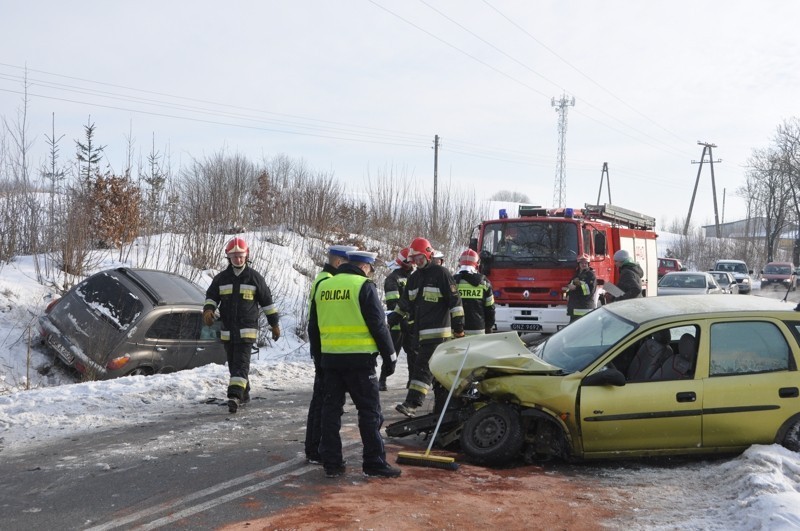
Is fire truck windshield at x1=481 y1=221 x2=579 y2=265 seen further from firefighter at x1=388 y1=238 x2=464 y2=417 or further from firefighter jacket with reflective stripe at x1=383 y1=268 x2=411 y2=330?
firefighter at x1=388 y1=238 x2=464 y2=417

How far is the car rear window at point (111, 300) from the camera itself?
1029 cm

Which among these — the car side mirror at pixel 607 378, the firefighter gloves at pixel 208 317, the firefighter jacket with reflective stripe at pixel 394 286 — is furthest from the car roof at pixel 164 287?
the car side mirror at pixel 607 378

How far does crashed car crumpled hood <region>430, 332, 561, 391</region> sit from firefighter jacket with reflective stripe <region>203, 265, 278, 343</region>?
2334mm

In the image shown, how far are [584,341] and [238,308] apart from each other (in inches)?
151

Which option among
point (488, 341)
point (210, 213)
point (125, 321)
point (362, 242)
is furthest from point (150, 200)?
point (488, 341)

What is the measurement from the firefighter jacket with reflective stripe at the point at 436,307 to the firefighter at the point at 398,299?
97 centimetres

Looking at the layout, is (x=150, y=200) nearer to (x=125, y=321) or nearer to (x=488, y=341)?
(x=125, y=321)

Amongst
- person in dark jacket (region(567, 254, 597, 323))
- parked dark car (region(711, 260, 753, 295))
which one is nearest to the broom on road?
person in dark jacket (region(567, 254, 597, 323))

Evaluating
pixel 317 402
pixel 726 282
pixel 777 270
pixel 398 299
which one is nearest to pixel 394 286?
pixel 398 299

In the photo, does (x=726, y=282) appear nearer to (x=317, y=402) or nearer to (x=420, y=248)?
(x=420, y=248)

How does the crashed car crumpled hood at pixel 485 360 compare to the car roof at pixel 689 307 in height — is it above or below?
below

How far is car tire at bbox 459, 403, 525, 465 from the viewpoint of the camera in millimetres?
6016

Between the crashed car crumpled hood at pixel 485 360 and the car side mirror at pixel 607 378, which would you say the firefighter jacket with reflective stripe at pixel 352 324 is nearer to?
the crashed car crumpled hood at pixel 485 360

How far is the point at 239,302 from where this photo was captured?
8.38 metres
